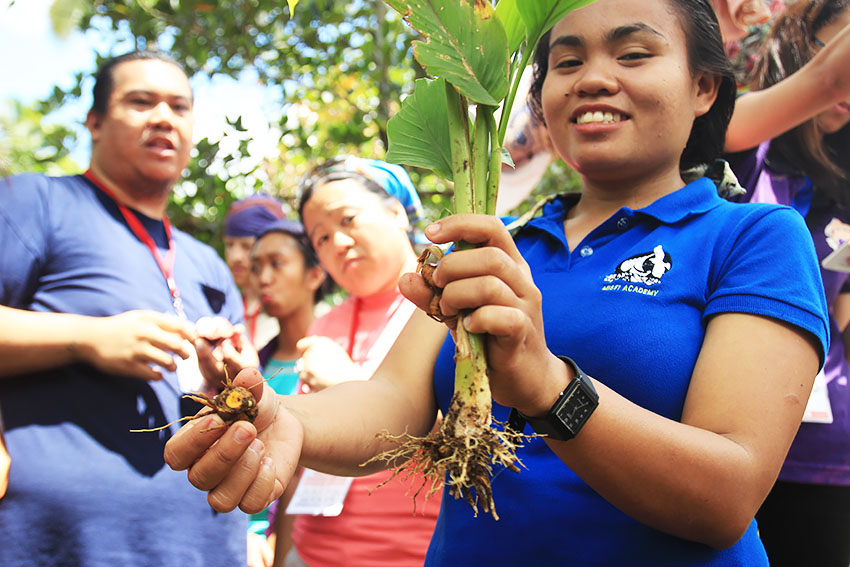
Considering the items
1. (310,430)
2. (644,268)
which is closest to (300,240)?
(310,430)

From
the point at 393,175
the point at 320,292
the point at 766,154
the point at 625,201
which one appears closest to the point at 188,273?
the point at 393,175

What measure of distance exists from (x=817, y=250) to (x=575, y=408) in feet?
5.09

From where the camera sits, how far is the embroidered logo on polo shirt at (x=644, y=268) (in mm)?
1249

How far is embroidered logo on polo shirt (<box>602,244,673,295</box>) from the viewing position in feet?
4.10

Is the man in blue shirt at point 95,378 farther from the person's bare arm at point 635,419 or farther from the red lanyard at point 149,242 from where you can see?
the person's bare arm at point 635,419

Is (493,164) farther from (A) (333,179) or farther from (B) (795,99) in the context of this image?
(A) (333,179)

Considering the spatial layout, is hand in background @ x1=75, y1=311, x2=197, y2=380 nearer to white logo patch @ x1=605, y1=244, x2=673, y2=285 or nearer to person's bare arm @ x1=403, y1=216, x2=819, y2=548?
person's bare arm @ x1=403, y1=216, x2=819, y2=548

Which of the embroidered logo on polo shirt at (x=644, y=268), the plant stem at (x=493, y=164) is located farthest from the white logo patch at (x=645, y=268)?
the plant stem at (x=493, y=164)

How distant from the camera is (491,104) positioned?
3.76 ft

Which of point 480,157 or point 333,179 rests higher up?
point 480,157

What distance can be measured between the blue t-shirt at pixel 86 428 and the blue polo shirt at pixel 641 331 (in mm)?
1187

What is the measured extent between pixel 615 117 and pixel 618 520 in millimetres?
794

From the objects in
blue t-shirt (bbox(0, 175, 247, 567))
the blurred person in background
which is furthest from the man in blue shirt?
the blurred person in background

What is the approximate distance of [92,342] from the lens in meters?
2.02
